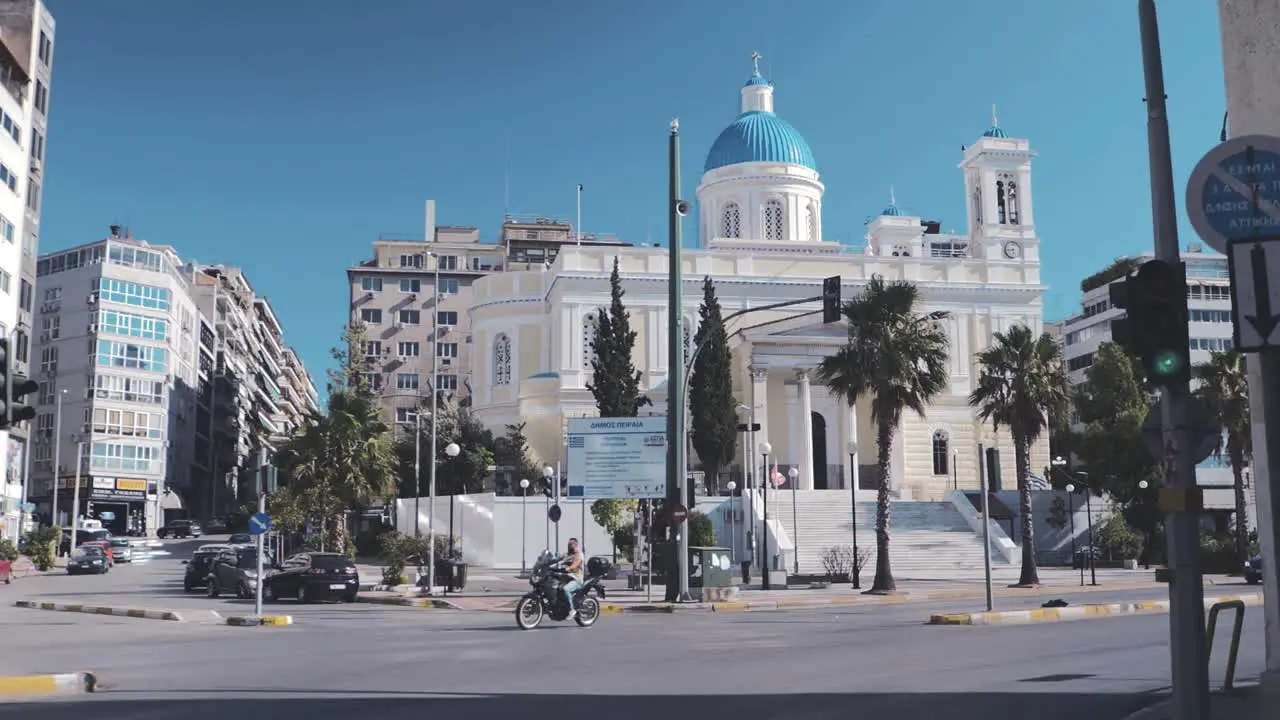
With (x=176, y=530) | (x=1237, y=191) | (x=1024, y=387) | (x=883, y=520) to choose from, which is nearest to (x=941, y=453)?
Answer: (x=1024, y=387)

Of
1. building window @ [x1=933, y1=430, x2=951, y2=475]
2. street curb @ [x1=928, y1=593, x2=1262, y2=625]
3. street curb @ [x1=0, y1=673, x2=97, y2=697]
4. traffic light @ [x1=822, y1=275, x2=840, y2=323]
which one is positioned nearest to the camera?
street curb @ [x1=0, y1=673, x2=97, y2=697]

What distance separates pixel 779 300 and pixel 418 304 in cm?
4178

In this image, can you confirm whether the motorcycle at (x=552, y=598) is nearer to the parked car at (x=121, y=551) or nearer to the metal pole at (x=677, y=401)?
the metal pole at (x=677, y=401)

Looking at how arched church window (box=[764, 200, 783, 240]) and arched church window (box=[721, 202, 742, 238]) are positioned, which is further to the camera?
arched church window (box=[721, 202, 742, 238])

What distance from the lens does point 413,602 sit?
93.4 feet

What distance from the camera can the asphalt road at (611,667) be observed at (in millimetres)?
10531

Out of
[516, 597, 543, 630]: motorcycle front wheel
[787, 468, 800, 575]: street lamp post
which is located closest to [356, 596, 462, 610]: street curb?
[516, 597, 543, 630]: motorcycle front wheel

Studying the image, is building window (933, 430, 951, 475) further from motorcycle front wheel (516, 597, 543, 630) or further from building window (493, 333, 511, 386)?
motorcycle front wheel (516, 597, 543, 630)

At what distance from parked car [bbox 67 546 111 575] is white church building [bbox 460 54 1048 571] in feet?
72.6

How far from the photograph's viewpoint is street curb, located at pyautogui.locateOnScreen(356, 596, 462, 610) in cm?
2754

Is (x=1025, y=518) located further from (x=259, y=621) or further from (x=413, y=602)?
(x=259, y=621)

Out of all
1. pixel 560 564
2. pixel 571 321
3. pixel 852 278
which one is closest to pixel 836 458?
pixel 852 278

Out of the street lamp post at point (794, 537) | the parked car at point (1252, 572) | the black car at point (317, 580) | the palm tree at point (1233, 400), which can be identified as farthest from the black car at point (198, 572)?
the palm tree at point (1233, 400)

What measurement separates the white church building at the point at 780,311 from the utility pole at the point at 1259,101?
45089 mm
